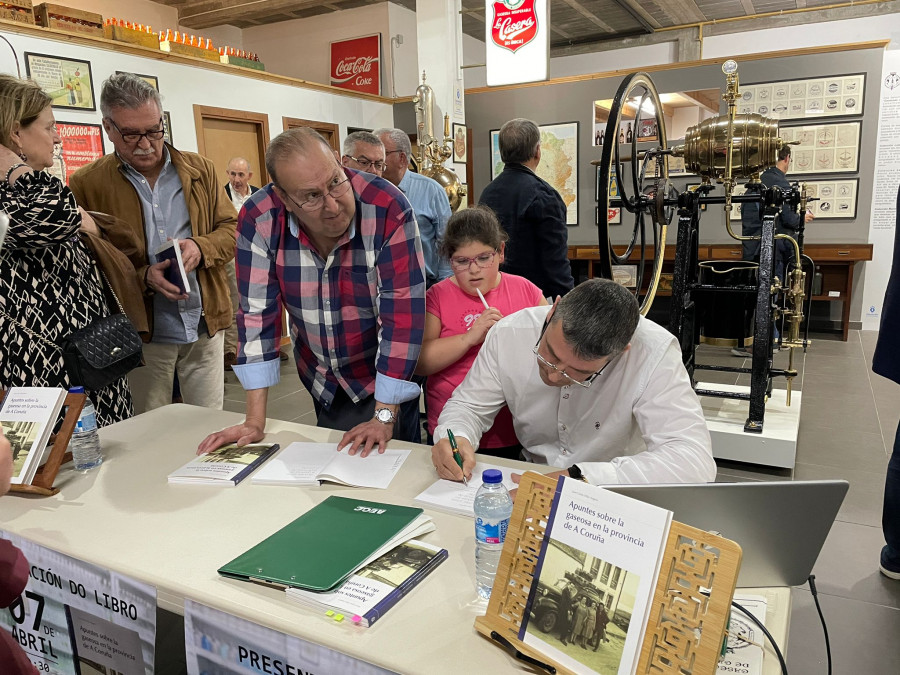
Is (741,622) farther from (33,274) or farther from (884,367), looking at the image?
(33,274)

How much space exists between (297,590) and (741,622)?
2.28ft

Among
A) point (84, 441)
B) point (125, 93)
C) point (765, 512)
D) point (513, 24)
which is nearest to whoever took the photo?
point (765, 512)

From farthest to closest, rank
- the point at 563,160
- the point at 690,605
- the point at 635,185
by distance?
the point at 563,160
the point at 635,185
the point at 690,605

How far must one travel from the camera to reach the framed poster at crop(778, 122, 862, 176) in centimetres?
606

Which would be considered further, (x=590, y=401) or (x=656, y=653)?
(x=590, y=401)

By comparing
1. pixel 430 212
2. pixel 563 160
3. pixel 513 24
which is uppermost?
pixel 513 24

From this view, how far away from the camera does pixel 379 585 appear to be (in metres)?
1.04

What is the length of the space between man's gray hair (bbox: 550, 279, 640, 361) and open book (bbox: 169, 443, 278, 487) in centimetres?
83

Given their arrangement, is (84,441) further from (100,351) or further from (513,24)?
(513,24)

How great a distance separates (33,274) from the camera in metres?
1.64

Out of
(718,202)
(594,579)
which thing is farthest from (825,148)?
(594,579)

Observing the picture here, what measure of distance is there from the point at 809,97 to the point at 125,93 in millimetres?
6298

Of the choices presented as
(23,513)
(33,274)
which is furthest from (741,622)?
(33,274)

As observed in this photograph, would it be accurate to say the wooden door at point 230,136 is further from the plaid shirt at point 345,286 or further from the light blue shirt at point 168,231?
the plaid shirt at point 345,286
